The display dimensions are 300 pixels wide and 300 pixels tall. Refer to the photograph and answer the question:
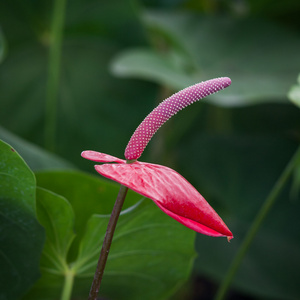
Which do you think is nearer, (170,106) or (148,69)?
(170,106)

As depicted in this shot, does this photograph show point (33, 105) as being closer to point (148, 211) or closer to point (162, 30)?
point (162, 30)

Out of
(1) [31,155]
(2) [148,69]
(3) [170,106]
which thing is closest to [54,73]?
(2) [148,69]

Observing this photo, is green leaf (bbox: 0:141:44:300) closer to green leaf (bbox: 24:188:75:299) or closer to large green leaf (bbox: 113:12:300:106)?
green leaf (bbox: 24:188:75:299)

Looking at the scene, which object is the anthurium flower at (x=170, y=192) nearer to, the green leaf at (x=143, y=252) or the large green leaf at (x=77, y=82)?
the green leaf at (x=143, y=252)

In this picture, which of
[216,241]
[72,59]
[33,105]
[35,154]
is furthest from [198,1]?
[35,154]

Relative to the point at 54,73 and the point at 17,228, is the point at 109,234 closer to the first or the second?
the point at 17,228

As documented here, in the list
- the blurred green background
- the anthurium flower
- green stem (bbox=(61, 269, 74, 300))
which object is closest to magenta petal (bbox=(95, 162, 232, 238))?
the anthurium flower
